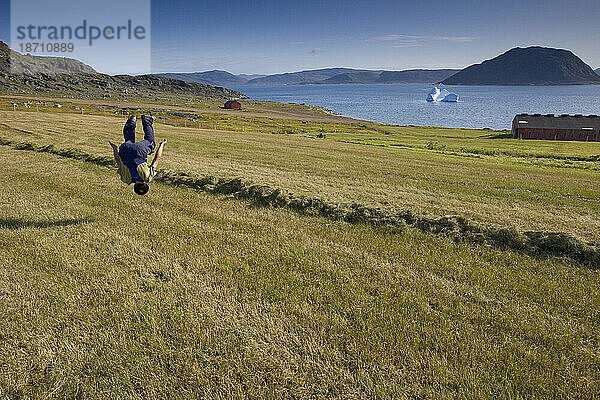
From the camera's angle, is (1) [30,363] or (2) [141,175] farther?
(2) [141,175]

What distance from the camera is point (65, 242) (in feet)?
26.8

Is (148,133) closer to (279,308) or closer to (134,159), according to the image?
(134,159)

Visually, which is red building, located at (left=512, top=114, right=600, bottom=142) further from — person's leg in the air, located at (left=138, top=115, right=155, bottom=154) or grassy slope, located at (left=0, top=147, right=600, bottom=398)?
person's leg in the air, located at (left=138, top=115, right=155, bottom=154)

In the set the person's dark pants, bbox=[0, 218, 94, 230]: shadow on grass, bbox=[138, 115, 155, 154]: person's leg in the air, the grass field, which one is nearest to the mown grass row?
the grass field

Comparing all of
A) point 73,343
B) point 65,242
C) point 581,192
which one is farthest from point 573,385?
point 581,192

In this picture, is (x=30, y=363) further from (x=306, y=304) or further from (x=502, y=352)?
(x=502, y=352)

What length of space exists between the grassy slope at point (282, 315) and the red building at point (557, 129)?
82056 millimetres

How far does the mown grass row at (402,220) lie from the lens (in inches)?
315

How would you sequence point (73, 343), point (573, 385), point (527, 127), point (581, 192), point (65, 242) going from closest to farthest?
1. point (573, 385)
2. point (73, 343)
3. point (65, 242)
4. point (581, 192)
5. point (527, 127)

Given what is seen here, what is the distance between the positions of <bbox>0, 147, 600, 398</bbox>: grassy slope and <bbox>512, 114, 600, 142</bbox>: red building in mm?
82056

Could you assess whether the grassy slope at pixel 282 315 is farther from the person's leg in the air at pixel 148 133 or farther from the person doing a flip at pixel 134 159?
the person's leg in the air at pixel 148 133

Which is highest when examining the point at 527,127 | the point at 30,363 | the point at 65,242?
the point at 527,127

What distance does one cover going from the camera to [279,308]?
5.78 m

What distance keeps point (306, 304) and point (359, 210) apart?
515 cm
